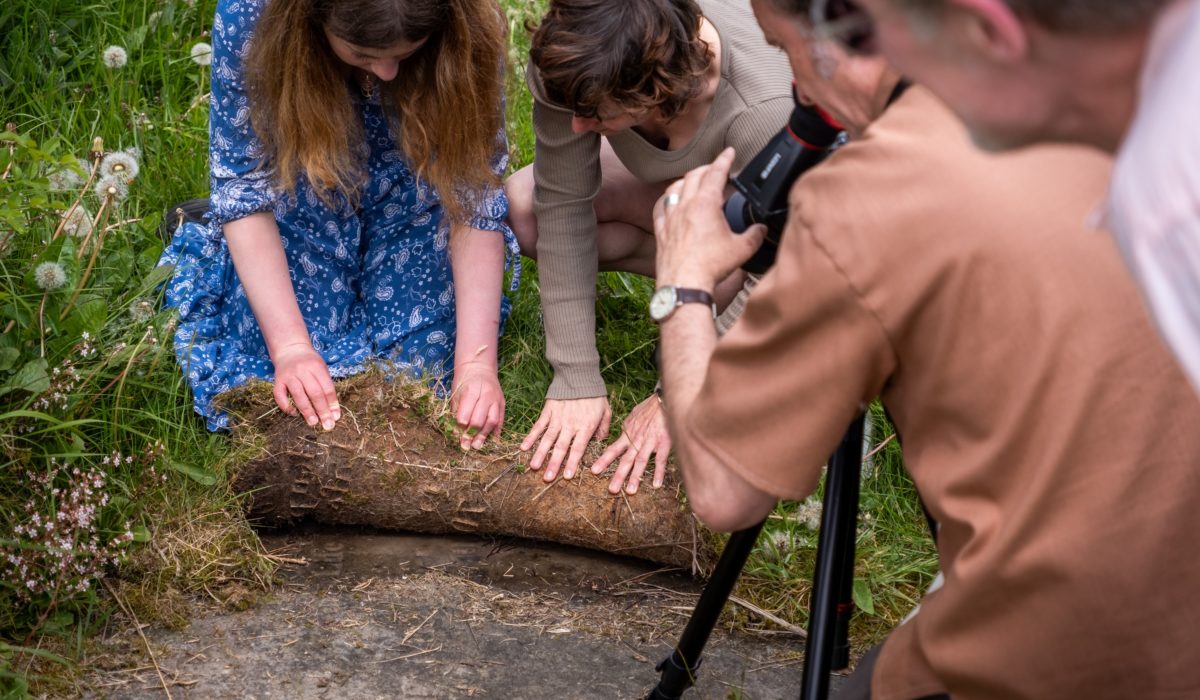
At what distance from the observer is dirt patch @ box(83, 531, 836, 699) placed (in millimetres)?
2264

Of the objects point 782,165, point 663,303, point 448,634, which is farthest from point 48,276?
point 782,165

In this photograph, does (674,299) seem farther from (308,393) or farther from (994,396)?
(308,393)

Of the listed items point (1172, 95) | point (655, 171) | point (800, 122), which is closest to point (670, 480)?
point (655, 171)

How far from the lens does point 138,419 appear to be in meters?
2.58

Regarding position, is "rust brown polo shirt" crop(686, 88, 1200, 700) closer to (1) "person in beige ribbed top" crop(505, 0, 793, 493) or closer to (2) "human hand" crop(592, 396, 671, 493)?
(1) "person in beige ribbed top" crop(505, 0, 793, 493)

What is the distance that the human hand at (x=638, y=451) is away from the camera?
8.51ft

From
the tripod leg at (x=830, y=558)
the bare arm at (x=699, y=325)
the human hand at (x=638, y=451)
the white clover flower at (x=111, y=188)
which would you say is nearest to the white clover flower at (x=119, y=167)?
the white clover flower at (x=111, y=188)

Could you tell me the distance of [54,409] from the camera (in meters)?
2.38

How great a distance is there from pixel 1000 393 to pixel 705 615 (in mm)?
822

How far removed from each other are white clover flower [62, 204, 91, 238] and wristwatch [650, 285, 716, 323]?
4.91 feet

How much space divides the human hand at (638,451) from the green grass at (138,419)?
6.4 inches

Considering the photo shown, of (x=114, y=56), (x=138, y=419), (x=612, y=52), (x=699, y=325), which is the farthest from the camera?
(x=114, y=56)

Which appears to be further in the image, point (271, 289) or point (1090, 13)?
point (271, 289)

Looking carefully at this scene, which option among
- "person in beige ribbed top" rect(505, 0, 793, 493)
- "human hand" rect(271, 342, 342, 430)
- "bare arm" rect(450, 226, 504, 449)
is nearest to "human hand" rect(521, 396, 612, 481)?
"person in beige ribbed top" rect(505, 0, 793, 493)
